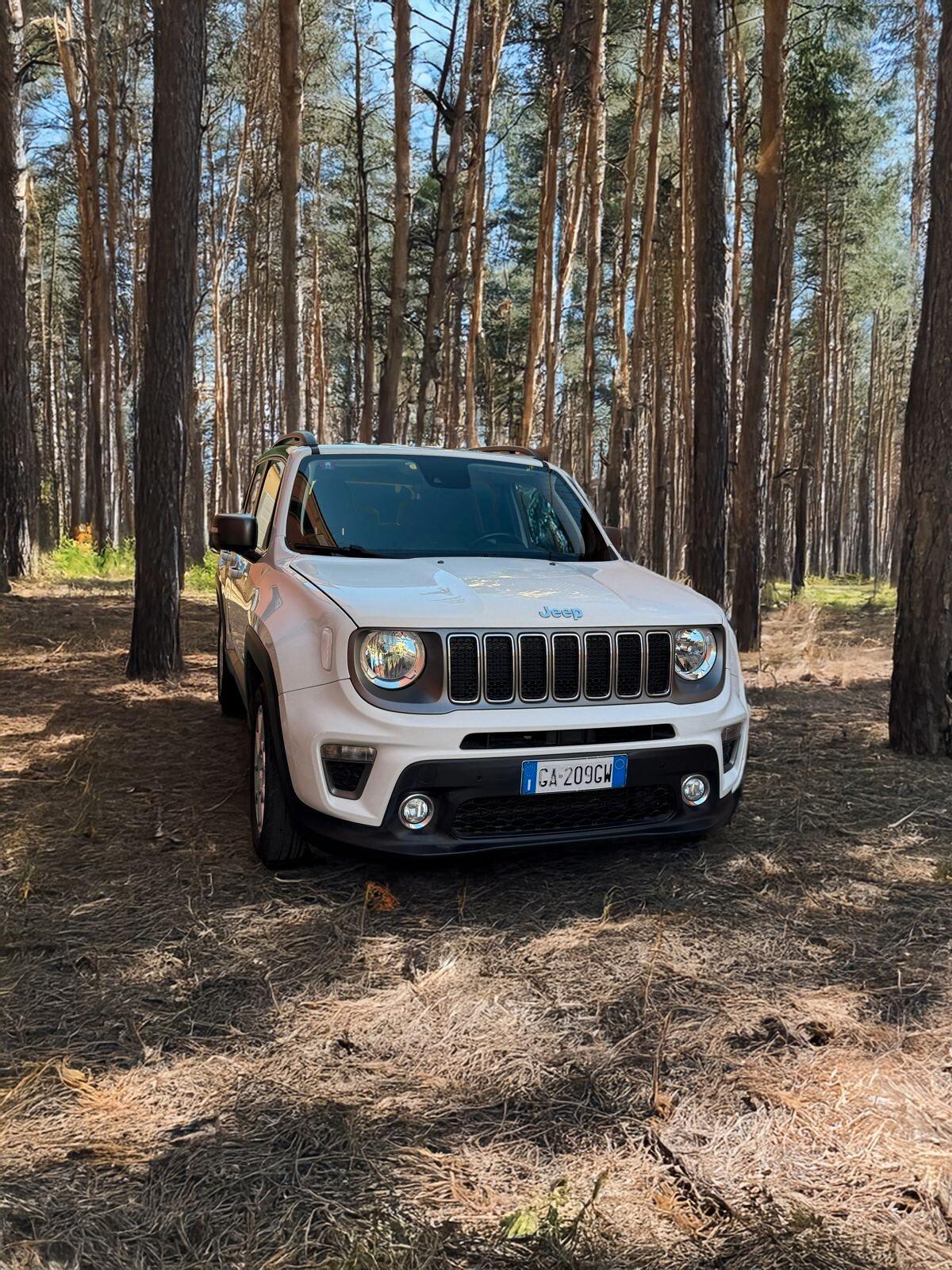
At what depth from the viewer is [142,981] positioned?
9.95 feet

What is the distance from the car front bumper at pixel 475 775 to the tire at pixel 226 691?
2.86 meters

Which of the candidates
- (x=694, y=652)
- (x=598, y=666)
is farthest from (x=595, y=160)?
(x=598, y=666)

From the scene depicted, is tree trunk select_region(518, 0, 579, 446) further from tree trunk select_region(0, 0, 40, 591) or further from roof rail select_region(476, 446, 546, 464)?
roof rail select_region(476, 446, 546, 464)

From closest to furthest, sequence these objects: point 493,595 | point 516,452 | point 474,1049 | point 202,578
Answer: point 474,1049
point 493,595
point 516,452
point 202,578

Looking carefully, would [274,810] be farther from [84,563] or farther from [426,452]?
[84,563]

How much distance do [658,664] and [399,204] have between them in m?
13.7

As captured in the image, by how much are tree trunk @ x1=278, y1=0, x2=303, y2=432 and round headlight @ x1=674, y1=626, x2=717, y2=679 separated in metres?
9.65

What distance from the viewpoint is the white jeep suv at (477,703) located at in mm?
3355

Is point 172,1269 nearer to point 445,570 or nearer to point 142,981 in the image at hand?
point 142,981

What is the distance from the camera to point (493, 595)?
3.68 metres

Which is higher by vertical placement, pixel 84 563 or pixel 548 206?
pixel 548 206

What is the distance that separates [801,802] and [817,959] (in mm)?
1897

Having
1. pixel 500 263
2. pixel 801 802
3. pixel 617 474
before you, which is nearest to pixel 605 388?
pixel 500 263

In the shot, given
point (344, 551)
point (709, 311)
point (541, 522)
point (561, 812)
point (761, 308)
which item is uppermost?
point (761, 308)
